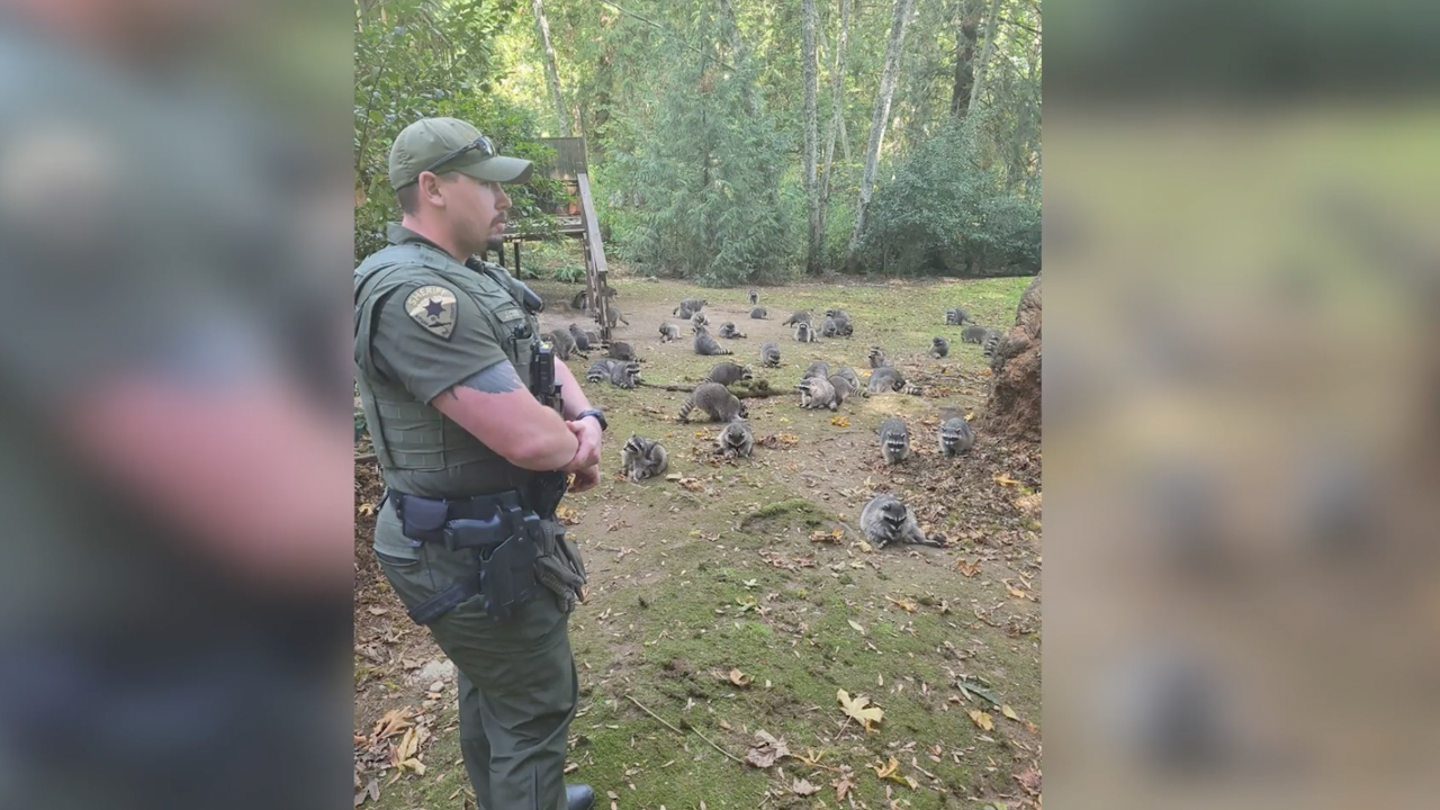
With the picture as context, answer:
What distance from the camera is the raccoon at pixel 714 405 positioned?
9758 mm

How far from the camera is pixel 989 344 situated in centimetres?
1388

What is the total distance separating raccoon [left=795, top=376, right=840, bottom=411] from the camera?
34.3 feet

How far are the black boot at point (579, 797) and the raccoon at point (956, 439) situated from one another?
18.4ft

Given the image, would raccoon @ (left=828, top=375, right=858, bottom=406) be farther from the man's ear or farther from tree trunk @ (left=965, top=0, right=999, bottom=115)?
tree trunk @ (left=965, top=0, right=999, bottom=115)

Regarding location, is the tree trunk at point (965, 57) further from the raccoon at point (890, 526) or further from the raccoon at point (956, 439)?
the raccoon at point (890, 526)

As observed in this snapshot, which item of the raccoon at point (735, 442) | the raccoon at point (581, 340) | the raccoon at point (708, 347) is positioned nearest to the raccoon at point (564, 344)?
the raccoon at point (581, 340)

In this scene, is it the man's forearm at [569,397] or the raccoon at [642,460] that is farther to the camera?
the raccoon at [642,460]

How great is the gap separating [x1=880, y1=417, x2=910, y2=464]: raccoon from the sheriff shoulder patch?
6428 mm

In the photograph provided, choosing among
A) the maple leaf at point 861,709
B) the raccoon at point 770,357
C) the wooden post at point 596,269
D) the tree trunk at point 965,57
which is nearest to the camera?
the maple leaf at point 861,709

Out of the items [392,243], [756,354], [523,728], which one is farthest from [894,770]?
[756,354]

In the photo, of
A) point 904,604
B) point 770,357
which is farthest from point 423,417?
point 770,357

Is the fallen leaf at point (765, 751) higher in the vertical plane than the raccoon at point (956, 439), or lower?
lower
